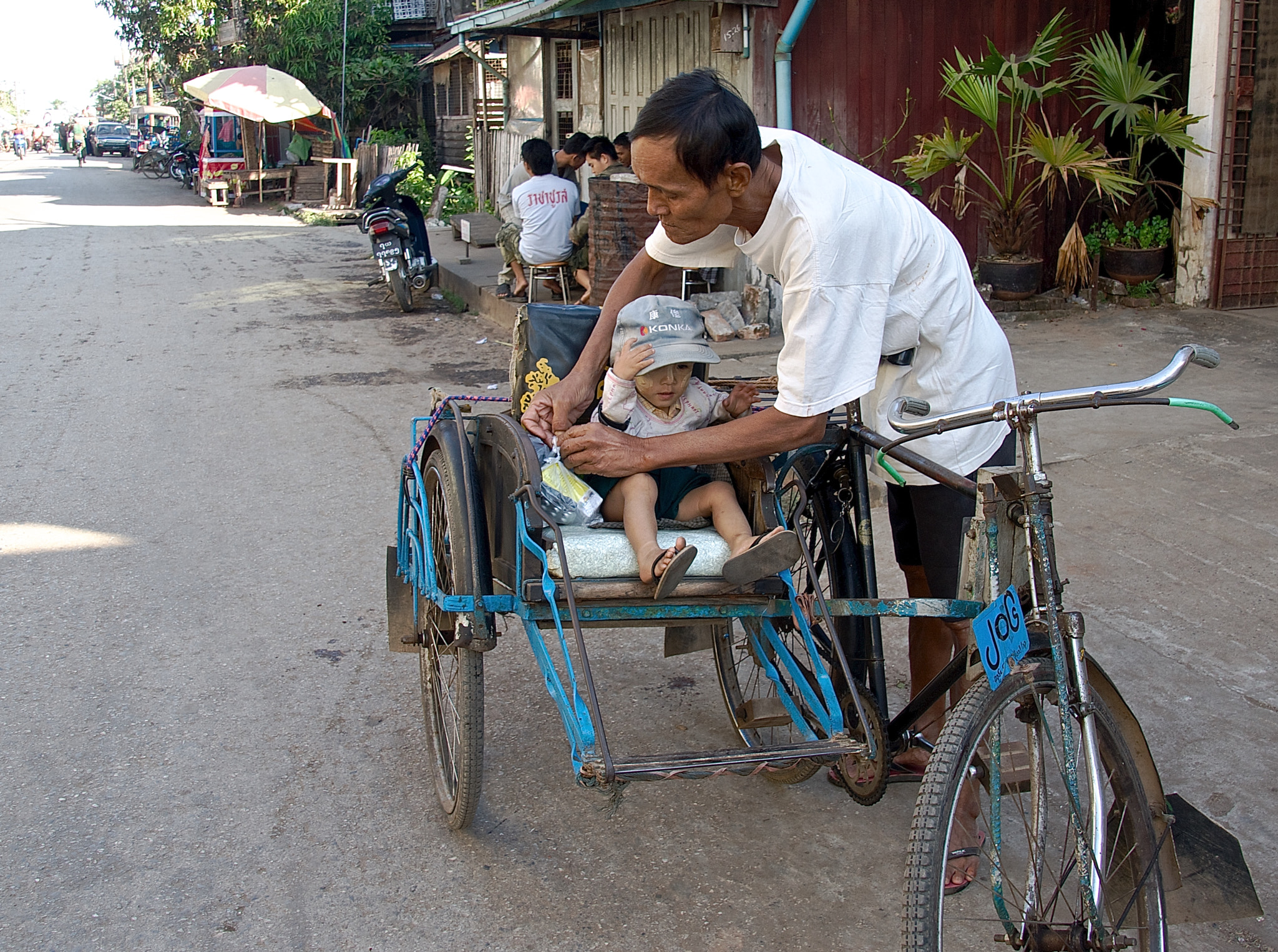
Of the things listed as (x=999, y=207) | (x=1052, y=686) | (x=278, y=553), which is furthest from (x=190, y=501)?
(x=999, y=207)

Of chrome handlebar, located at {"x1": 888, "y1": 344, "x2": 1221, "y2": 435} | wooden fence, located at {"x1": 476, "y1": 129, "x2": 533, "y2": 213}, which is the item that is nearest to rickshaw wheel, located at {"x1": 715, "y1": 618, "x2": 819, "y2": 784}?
chrome handlebar, located at {"x1": 888, "y1": 344, "x2": 1221, "y2": 435}

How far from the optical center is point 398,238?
10453 mm

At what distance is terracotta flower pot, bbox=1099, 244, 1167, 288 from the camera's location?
332 inches

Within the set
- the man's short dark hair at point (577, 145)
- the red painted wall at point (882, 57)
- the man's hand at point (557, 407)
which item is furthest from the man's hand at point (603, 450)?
the man's short dark hair at point (577, 145)

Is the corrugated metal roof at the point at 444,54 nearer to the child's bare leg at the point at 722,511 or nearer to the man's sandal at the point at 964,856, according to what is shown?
the child's bare leg at the point at 722,511

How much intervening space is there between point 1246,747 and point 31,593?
412cm

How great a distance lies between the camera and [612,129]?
11695 mm

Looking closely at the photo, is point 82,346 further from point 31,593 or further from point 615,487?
point 615,487

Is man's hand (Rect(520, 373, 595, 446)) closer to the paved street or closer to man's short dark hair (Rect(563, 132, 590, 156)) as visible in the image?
the paved street

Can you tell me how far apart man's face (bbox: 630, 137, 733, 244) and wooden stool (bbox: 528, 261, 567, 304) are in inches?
295

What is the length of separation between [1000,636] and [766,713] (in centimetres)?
84

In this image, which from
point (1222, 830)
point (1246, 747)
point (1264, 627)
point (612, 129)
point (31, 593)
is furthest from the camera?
point (612, 129)

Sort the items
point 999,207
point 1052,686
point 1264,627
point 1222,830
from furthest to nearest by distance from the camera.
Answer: point 999,207, point 1264,627, point 1222,830, point 1052,686

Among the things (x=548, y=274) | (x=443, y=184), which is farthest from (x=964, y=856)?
(x=443, y=184)
